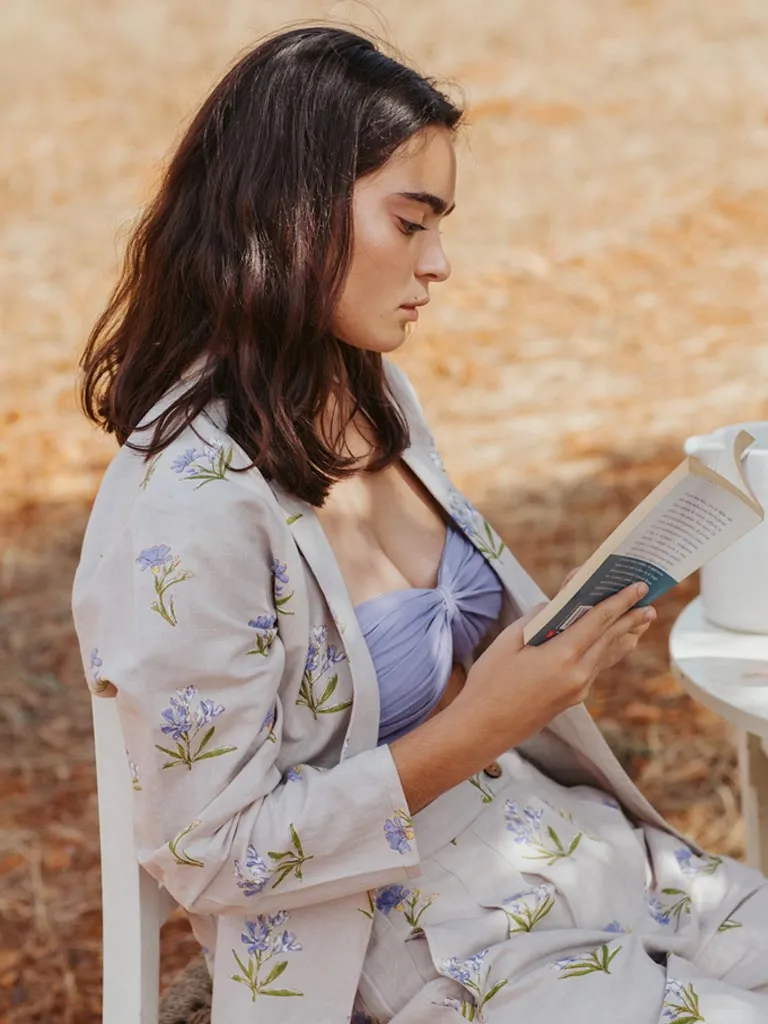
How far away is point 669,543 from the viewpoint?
1663mm

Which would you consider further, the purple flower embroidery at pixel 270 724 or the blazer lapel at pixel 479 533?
the blazer lapel at pixel 479 533

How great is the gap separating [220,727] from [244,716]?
0.03m

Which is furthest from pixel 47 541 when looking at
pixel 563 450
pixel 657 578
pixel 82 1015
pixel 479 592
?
pixel 657 578

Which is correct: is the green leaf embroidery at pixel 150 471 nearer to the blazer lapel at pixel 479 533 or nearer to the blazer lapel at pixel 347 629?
the blazer lapel at pixel 347 629

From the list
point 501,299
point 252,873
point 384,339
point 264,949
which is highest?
point 384,339

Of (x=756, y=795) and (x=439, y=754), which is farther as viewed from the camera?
(x=756, y=795)

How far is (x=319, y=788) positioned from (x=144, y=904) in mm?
292

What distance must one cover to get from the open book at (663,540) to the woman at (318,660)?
4cm

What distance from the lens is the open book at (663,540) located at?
157 cm

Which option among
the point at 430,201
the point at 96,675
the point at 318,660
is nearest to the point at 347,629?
the point at 318,660

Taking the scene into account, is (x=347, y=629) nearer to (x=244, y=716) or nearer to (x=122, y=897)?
(x=244, y=716)

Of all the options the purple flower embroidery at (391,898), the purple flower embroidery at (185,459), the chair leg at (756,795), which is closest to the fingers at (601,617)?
the purple flower embroidery at (391,898)

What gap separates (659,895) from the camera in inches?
76.5

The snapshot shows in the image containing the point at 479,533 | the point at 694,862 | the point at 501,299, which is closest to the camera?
the point at 694,862
